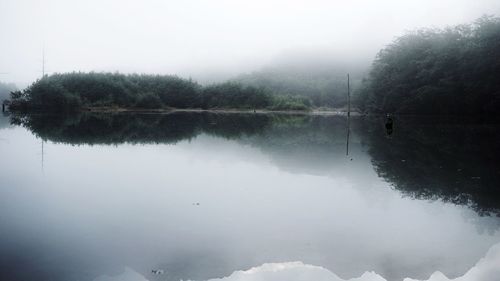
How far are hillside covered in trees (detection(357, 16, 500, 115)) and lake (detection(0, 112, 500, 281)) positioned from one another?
51.0m

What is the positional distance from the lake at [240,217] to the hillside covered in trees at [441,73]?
51.0 meters

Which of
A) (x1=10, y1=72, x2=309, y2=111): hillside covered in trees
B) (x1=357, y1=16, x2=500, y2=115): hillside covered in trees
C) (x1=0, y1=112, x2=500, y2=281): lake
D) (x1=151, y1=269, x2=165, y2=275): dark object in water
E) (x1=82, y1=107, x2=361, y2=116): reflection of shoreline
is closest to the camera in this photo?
(x1=151, y1=269, x2=165, y2=275): dark object in water

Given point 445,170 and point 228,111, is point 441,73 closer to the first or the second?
point 228,111

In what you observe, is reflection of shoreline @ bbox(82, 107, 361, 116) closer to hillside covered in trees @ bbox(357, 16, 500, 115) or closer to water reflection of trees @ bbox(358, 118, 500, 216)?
hillside covered in trees @ bbox(357, 16, 500, 115)

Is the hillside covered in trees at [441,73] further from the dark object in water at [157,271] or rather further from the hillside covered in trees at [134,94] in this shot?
the dark object in water at [157,271]

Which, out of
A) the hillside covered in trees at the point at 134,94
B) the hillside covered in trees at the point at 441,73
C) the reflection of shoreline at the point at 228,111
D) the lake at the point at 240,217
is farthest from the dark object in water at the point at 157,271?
the reflection of shoreline at the point at 228,111

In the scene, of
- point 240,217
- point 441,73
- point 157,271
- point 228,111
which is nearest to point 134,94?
point 228,111

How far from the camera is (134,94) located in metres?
109

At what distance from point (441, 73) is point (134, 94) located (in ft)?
224

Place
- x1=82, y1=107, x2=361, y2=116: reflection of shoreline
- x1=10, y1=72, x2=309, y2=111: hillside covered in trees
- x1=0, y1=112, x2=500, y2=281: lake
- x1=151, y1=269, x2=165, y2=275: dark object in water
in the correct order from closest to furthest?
x1=151, y1=269, x2=165, y2=275: dark object in water
x1=0, y1=112, x2=500, y2=281: lake
x1=10, y1=72, x2=309, y2=111: hillside covered in trees
x1=82, y1=107, x2=361, y2=116: reflection of shoreline

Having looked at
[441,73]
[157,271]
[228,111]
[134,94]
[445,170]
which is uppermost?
[441,73]

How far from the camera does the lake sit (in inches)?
312

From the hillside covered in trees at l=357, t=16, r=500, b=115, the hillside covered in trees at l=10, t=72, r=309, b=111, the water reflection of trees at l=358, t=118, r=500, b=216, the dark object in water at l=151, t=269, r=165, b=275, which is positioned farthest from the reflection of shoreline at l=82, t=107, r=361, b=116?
the dark object in water at l=151, t=269, r=165, b=275

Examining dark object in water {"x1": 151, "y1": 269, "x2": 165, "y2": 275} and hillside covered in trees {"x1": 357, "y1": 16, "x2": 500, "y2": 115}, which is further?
hillside covered in trees {"x1": 357, "y1": 16, "x2": 500, "y2": 115}
